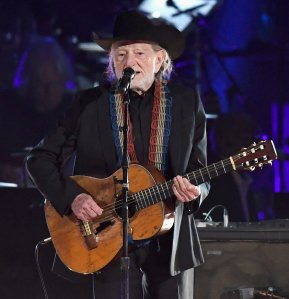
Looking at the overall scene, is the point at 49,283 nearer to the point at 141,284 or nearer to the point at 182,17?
the point at 141,284

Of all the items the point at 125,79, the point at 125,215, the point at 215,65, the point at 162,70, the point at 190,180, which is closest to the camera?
the point at 125,215

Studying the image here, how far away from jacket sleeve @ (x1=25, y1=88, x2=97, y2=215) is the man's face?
30cm

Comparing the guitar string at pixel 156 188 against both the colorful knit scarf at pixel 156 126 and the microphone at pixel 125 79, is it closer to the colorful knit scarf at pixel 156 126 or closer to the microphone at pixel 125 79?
the colorful knit scarf at pixel 156 126

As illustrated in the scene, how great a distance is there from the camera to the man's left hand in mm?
3635

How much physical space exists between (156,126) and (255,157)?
0.56 metres

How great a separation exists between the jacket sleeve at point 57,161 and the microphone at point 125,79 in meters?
0.47

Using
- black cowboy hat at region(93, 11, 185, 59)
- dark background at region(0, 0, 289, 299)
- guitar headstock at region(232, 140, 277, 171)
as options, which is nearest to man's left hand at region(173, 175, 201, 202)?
guitar headstock at region(232, 140, 277, 171)

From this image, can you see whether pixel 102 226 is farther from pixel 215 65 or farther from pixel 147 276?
pixel 215 65

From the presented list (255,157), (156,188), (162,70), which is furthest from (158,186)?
(162,70)

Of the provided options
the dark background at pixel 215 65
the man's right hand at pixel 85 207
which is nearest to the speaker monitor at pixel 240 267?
the man's right hand at pixel 85 207

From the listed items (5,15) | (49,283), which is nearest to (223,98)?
(5,15)

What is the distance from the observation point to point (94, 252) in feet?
12.6

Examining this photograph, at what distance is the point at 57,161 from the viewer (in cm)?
404

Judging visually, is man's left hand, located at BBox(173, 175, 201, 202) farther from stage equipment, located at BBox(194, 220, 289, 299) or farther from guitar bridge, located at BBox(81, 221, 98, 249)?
stage equipment, located at BBox(194, 220, 289, 299)
